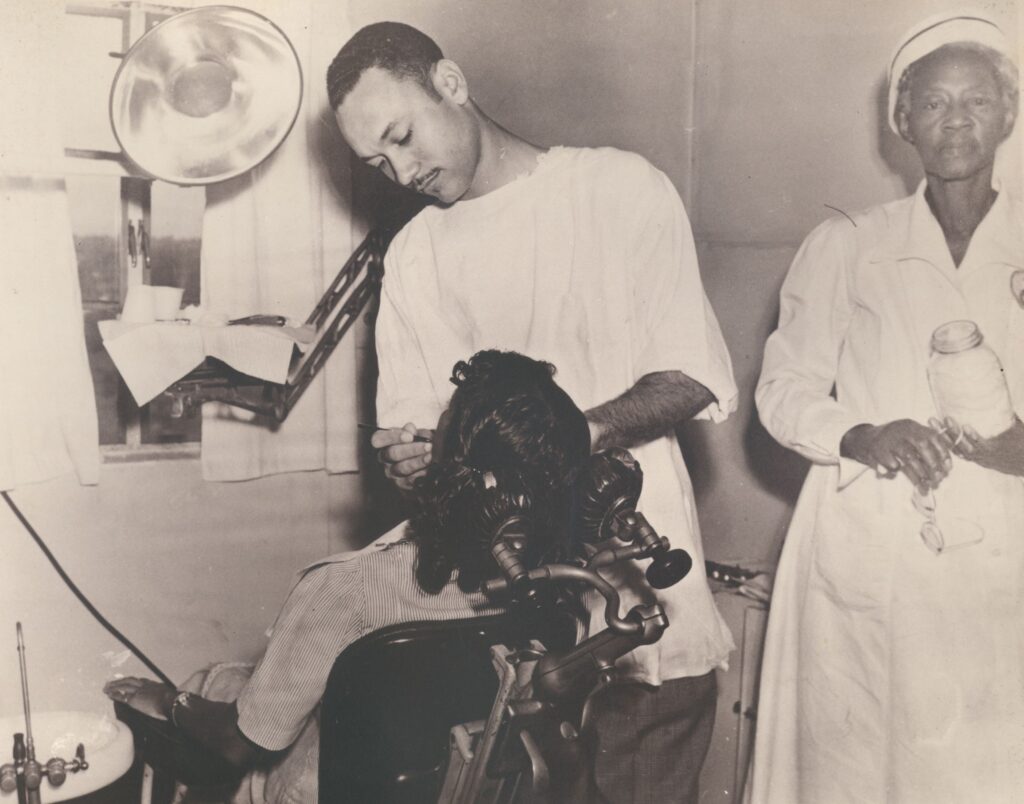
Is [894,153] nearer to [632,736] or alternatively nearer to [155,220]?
[632,736]

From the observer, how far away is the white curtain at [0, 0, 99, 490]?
188 centimetres

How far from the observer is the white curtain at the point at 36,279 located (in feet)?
6.17

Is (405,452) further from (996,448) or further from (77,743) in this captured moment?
(996,448)

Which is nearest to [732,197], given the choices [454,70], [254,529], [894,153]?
[894,153]

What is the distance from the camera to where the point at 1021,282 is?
70.6 inches

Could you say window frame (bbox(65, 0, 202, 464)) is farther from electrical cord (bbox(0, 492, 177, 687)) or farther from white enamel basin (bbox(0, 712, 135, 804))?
white enamel basin (bbox(0, 712, 135, 804))

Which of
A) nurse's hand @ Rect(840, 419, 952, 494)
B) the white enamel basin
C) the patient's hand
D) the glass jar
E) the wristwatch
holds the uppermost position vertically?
the glass jar

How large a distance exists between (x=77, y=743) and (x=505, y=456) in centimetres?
118

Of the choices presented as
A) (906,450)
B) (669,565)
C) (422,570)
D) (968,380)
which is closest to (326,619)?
(422,570)

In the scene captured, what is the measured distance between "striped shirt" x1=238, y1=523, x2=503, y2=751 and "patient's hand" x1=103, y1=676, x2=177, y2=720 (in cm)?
26

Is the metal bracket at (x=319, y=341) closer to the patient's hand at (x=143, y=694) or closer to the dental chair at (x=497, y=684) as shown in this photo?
the patient's hand at (x=143, y=694)

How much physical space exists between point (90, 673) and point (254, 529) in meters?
0.46

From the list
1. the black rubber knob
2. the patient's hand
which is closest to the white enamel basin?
the patient's hand

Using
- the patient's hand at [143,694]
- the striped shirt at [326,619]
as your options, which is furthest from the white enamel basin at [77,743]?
the striped shirt at [326,619]
